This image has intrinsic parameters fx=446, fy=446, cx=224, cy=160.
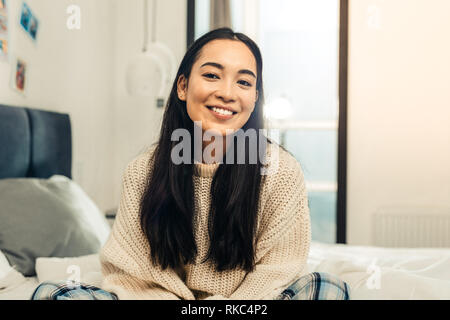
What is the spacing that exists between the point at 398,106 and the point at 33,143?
74.0 inches

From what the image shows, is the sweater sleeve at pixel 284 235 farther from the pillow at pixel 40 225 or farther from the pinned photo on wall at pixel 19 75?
the pinned photo on wall at pixel 19 75

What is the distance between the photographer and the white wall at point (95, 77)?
6.20 feet

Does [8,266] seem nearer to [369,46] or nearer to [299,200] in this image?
[299,200]

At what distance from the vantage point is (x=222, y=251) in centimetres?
102

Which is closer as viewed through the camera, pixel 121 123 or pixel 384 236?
pixel 384 236

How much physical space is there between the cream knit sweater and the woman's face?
4.5 inches

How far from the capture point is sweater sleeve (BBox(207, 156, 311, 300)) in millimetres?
975

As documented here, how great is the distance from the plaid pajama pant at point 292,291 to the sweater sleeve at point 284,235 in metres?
0.04

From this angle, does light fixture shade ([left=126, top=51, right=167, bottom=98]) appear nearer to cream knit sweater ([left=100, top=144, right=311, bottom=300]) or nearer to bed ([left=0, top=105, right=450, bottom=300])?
bed ([left=0, top=105, right=450, bottom=300])

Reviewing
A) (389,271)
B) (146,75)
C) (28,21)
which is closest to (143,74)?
(146,75)

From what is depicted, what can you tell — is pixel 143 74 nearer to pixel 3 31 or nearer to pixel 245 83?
pixel 3 31

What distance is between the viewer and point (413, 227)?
8.05 ft

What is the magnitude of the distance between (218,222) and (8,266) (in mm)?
659
